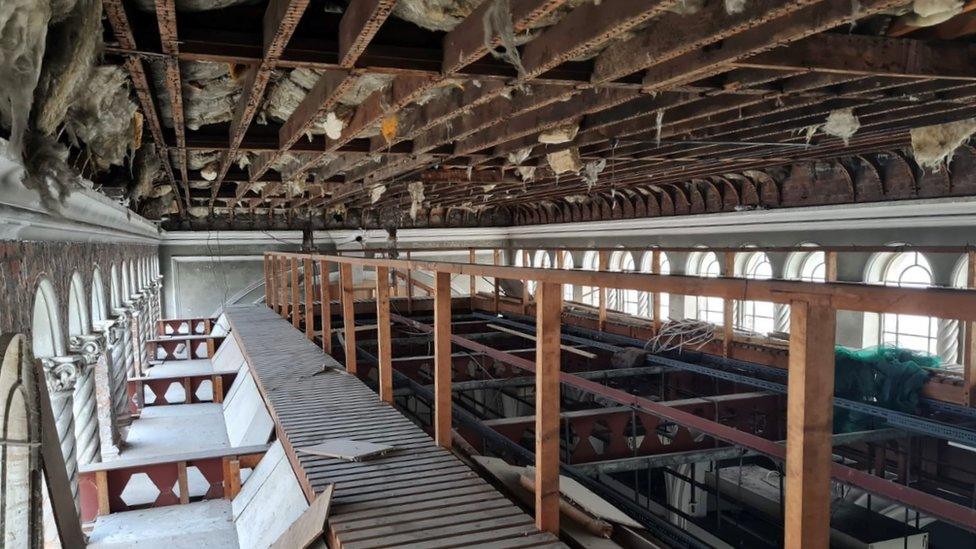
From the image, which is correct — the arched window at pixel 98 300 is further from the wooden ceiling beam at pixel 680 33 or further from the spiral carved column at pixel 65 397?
the wooden ceiling beam at pixel 680 33

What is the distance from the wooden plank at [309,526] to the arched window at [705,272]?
1252 cm

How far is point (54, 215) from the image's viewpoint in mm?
5453

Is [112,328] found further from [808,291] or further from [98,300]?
[808,291]

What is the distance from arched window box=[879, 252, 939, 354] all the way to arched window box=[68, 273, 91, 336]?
11.4m

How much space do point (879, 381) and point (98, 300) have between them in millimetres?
9518

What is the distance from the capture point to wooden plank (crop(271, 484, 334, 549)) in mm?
3320

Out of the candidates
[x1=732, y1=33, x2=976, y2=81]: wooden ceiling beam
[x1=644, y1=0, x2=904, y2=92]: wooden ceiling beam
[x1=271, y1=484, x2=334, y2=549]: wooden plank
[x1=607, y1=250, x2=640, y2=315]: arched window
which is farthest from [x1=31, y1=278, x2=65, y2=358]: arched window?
[x1=607, y1=250, x2=640, y2=315]: arched window

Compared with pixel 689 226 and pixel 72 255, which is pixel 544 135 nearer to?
pixel 72 255

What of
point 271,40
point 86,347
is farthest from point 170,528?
point 271,40

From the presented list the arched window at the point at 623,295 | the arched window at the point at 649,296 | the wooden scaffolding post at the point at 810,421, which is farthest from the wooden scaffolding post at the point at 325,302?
the arched window at the point at 623,295

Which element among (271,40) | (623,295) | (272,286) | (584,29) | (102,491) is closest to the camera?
(271,40)

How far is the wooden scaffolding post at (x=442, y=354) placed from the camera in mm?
4277

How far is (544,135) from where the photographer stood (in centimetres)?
694

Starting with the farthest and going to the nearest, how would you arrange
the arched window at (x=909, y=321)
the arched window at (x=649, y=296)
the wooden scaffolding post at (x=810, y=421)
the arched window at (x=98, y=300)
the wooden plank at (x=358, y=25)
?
the arched window at (x=649, y=296)
the arched window at (x=909, y=321)
the arched window at (x=98, y=300)
the wooden plank at (x=358, y=25)
the wooden scaffolding post at (x=810, y=421)
